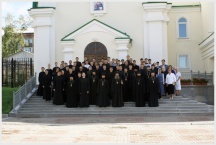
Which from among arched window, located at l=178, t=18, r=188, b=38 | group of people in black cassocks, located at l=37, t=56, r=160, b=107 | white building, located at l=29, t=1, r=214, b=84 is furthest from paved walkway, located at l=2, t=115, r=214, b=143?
arched window, located at l=178, t=18, r=188, b=38

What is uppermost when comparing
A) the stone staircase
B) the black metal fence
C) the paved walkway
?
the black metal fence

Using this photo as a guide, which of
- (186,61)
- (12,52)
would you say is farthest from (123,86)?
(12,52)

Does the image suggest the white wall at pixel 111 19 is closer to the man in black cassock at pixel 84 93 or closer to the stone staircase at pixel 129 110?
the stone staircase at pixel 129 110

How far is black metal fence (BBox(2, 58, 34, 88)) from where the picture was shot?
2227 centimetres

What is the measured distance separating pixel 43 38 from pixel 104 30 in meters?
3.94

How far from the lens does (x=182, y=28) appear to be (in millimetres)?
25875

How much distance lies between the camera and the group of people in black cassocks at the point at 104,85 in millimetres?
16906

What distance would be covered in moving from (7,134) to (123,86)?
25.5 ft

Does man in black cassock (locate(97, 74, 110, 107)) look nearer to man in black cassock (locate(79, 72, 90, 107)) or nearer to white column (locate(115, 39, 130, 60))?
man in black cassock (locate(79, 72, 90, 107))

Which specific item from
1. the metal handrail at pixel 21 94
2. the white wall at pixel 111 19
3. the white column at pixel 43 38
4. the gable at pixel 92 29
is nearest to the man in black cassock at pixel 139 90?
the gable at pixel 92 29

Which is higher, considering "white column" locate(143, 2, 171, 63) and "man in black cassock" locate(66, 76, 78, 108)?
"white column" locate(143, 2, 171, 63)

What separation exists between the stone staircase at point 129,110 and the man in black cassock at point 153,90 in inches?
10.7

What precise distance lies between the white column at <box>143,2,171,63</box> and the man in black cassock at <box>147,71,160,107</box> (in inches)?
209

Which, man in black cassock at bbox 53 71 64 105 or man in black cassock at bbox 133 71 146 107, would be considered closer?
man in black cassock at bbox 133 71 146 107
